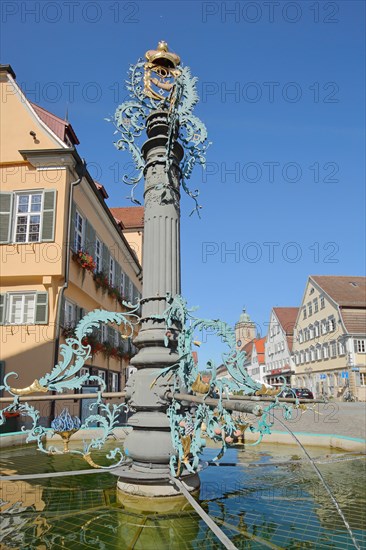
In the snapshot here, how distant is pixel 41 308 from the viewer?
1280 centimetres

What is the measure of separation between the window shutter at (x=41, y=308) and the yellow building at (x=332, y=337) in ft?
99.2

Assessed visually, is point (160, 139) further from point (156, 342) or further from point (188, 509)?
point (188, 509)

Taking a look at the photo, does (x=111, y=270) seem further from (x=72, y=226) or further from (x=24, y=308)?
(x=24, y=308)

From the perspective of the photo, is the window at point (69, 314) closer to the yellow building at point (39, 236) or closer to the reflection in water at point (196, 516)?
the yellow building at point (39, 236)

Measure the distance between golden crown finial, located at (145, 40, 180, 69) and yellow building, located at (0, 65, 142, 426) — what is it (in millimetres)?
8788

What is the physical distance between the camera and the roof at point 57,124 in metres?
14.4

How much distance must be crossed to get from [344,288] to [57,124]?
114 ft

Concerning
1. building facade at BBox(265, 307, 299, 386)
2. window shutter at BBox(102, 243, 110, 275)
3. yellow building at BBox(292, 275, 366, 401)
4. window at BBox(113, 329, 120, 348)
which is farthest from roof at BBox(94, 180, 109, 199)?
building facade at BBox(265, 307, 299, 386)

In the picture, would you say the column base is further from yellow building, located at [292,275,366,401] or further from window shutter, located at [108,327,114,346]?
yellow building, located at [292,275,366,401]

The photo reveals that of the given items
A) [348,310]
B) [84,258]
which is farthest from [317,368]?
[84,258]

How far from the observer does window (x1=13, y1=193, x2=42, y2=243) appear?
13375mm

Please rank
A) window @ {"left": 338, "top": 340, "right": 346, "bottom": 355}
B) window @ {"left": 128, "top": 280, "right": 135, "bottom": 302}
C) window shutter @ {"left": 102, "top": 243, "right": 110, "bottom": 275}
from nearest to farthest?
window shutter @ {"left": 102, "top": 243, "right": 110, "bottom": 275} < window @ {"left": 128, "top": 280, "right": 135, "bottom": 302} < window @ {"left": 338, "top": 340, "right": 346, "bottom": 355}

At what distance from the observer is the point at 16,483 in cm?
418

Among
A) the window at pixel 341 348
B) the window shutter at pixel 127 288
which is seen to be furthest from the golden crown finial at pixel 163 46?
the window at pixel 341 348
